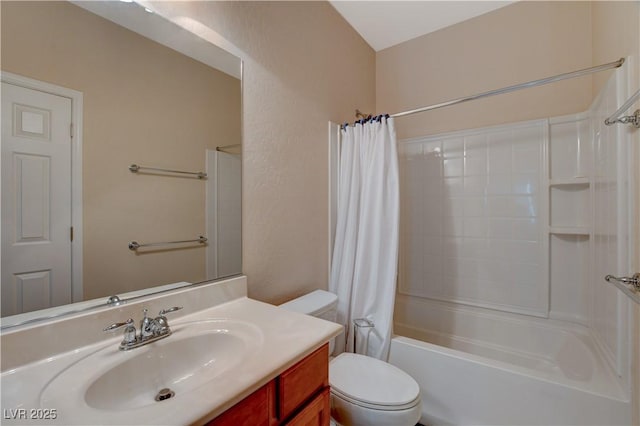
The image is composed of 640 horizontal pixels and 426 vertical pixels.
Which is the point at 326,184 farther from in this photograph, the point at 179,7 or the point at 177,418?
the point at 177,418

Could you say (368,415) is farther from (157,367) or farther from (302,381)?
(157,367)

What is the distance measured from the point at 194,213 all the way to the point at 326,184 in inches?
38.6

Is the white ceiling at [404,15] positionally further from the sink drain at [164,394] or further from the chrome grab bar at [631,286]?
the sink drain at [164,394]

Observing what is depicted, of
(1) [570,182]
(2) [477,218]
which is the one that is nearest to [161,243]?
(2) [477,218]

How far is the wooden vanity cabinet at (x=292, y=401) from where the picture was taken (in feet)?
2.20

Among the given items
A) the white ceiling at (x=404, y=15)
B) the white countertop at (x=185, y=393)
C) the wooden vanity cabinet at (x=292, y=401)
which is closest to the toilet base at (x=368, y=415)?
the wooden vanity cabinet at (x=292, y=401)

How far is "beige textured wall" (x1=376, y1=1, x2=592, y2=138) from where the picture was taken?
1.95 metres

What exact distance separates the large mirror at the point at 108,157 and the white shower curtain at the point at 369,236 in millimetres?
826

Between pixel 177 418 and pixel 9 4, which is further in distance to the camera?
pixel 9 4

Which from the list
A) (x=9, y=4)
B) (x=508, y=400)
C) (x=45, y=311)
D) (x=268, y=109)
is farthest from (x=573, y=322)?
(x=9, y=4)

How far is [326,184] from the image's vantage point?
6.44 ft

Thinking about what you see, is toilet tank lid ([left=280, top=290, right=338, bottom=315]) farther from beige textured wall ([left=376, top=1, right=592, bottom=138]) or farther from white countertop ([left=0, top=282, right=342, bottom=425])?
beige textured wall ([left=376, top=1, right=592, bottom=138])

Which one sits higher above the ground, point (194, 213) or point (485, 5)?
point (485, 5)

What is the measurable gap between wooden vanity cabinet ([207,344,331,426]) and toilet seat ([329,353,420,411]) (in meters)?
0.30
